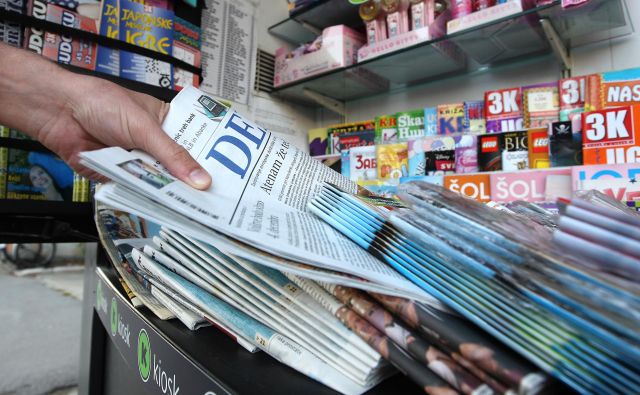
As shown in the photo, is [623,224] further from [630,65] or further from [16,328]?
[16,328]

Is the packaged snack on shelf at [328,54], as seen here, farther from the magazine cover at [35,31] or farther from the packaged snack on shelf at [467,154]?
the magazine cover at [35,31]

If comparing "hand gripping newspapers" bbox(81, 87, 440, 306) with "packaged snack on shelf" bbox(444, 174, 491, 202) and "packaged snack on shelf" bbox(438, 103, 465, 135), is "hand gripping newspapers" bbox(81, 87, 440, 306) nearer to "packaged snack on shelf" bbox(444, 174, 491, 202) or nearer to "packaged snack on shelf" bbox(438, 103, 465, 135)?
"packaged snack on shelf" bbox(444, 174, 491, 202)

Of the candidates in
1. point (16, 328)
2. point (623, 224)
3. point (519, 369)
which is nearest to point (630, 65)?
point (623, 224)

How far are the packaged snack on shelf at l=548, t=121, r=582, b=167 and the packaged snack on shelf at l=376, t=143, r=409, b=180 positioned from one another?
51 cm

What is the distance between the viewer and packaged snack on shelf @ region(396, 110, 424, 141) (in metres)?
1.55

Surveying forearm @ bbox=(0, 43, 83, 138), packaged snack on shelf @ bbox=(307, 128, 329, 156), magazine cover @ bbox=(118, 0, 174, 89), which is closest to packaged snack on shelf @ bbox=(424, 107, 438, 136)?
packaged snack on shelf @ bbox=(307, 128, 329, 156)

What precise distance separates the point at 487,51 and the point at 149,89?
1340 millimetres

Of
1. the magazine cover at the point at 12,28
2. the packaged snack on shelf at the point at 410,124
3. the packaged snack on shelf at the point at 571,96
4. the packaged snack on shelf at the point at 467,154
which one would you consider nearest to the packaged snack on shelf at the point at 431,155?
the packaged snack on shelf at the point at 467,154

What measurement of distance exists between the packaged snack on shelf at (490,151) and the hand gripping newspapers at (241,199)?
1.02 metres

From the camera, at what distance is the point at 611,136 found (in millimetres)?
1024

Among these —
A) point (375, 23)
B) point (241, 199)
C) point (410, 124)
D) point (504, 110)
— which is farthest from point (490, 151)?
point (241, 199)

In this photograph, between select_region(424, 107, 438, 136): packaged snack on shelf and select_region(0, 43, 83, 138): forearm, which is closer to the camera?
select_region(0, 43, 83, 138): forearm

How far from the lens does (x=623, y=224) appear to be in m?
0.22

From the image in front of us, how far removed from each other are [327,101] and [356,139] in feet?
1.40
